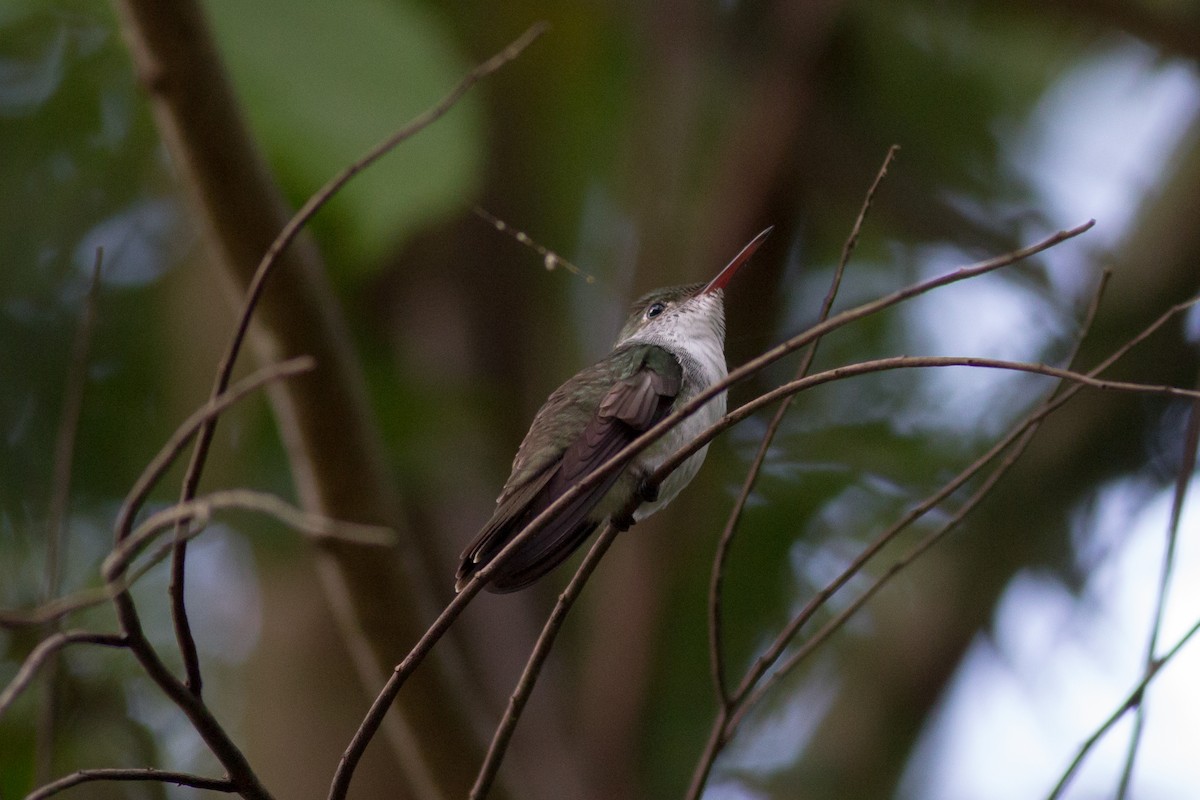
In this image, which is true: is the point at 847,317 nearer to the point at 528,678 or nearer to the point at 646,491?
the point at 528,678

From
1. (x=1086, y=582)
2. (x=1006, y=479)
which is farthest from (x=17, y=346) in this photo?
(x=1086, y=582)

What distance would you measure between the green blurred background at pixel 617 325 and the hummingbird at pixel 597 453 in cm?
82

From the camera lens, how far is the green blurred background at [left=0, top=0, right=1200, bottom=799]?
171 inches

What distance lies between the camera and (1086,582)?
4566 millimetres

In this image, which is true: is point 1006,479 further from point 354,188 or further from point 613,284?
point 354,188

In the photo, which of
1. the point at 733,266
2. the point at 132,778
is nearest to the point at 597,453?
the point at 733,266

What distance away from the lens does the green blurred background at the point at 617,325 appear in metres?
4.34

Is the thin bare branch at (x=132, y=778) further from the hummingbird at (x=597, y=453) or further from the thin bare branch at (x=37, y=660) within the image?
the hummingbird at (x=597, y=453)

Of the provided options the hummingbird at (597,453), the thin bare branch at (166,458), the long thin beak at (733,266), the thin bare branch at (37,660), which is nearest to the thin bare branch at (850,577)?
the hummingbird at (597,453)

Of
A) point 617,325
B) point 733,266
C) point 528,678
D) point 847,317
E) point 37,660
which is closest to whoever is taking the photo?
point 37,660

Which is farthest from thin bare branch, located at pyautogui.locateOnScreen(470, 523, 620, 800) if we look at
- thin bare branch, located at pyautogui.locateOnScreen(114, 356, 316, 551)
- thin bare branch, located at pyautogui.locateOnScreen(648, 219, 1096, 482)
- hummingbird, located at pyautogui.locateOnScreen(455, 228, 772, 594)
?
thin bare branch, located at pyautogui.locateOnScreen(114, 356, 316, 551)

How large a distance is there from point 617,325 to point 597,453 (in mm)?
2226

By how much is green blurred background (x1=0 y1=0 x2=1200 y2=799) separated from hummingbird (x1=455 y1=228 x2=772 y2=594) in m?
0.82

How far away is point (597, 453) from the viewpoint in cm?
261
